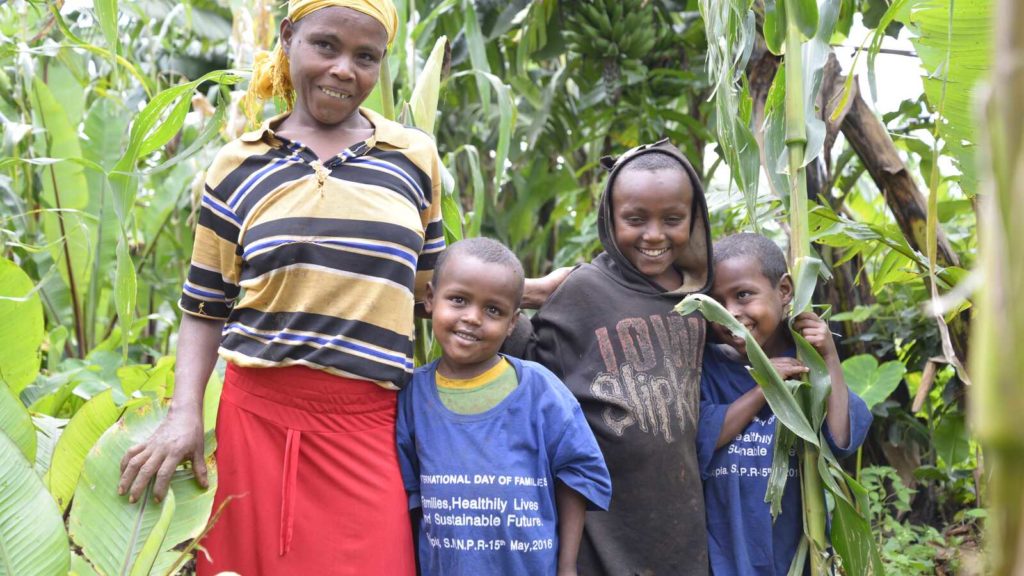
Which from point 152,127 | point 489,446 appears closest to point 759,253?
point 489,446

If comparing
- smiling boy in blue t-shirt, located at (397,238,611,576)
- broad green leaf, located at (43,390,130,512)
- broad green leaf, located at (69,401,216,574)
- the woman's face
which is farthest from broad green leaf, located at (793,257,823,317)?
broad green leaf, located at (43,390,130,512)

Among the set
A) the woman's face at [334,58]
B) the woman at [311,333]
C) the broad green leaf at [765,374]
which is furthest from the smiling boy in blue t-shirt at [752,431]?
the woman's face at [334,58]

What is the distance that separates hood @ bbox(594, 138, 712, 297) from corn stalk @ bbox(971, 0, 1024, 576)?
5.05ft

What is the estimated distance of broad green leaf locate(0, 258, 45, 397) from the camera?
229 centimetres

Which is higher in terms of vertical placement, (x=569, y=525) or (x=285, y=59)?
(x=285, y=59)

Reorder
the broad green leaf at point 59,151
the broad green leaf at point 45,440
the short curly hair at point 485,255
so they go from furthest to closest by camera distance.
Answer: the broad green leaf at point 59,151
the broad green leaf at point 45,440
the short curly hair at point 485,255

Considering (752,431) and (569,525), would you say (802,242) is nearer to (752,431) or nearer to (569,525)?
(752,431)

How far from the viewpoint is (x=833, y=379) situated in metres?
1.79

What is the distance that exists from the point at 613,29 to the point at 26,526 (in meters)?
2.46

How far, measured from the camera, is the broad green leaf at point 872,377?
109 inches

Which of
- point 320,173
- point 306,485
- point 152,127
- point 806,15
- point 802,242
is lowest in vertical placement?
point 306,485

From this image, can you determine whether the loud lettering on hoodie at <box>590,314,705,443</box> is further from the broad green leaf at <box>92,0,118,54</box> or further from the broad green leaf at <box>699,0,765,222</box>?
the broad green leaf at <box>92,0,118,54</box>

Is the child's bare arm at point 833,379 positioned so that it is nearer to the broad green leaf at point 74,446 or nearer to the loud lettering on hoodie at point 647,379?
the loud lettering on hoodie at point 647,379

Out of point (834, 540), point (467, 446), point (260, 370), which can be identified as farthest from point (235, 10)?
point (834, 540)
